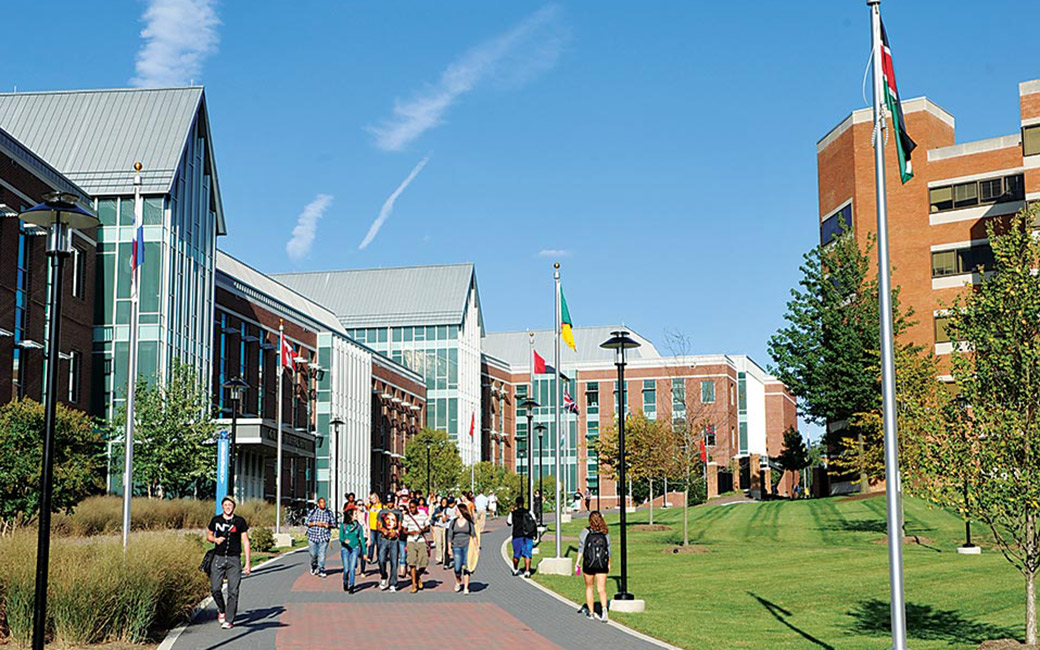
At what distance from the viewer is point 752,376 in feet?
414

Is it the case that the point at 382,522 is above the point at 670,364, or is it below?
below

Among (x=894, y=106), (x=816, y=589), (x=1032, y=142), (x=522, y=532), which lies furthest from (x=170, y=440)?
(x=1032, y=142)

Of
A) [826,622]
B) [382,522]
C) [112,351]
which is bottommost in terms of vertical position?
[826,622]

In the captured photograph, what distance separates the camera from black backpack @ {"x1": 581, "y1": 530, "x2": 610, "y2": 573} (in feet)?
64.4

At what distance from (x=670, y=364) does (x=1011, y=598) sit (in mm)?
91657

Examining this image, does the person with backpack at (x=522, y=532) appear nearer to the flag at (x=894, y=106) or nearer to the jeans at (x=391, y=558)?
the jeans at (x=391, y=558)

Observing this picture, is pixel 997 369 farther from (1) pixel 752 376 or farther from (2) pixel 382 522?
(1) pixel 752 376

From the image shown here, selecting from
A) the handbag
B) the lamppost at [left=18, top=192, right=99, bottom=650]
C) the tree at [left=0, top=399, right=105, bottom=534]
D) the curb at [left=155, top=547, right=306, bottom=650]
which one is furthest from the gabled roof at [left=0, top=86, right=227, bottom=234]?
the lamppost at [left=18, top=192, right=99, bottom=650]

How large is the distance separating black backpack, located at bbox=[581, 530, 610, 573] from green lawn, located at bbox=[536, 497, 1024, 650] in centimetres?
107

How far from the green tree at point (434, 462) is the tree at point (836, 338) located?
97.5 ft

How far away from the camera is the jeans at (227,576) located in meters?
18.0

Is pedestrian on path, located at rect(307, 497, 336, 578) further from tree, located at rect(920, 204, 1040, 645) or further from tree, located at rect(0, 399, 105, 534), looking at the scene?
tree, located at rect(920, 204, 1040, 645)

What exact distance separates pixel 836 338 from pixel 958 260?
29.9 ft

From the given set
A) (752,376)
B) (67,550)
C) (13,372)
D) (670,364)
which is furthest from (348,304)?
(67,550)
